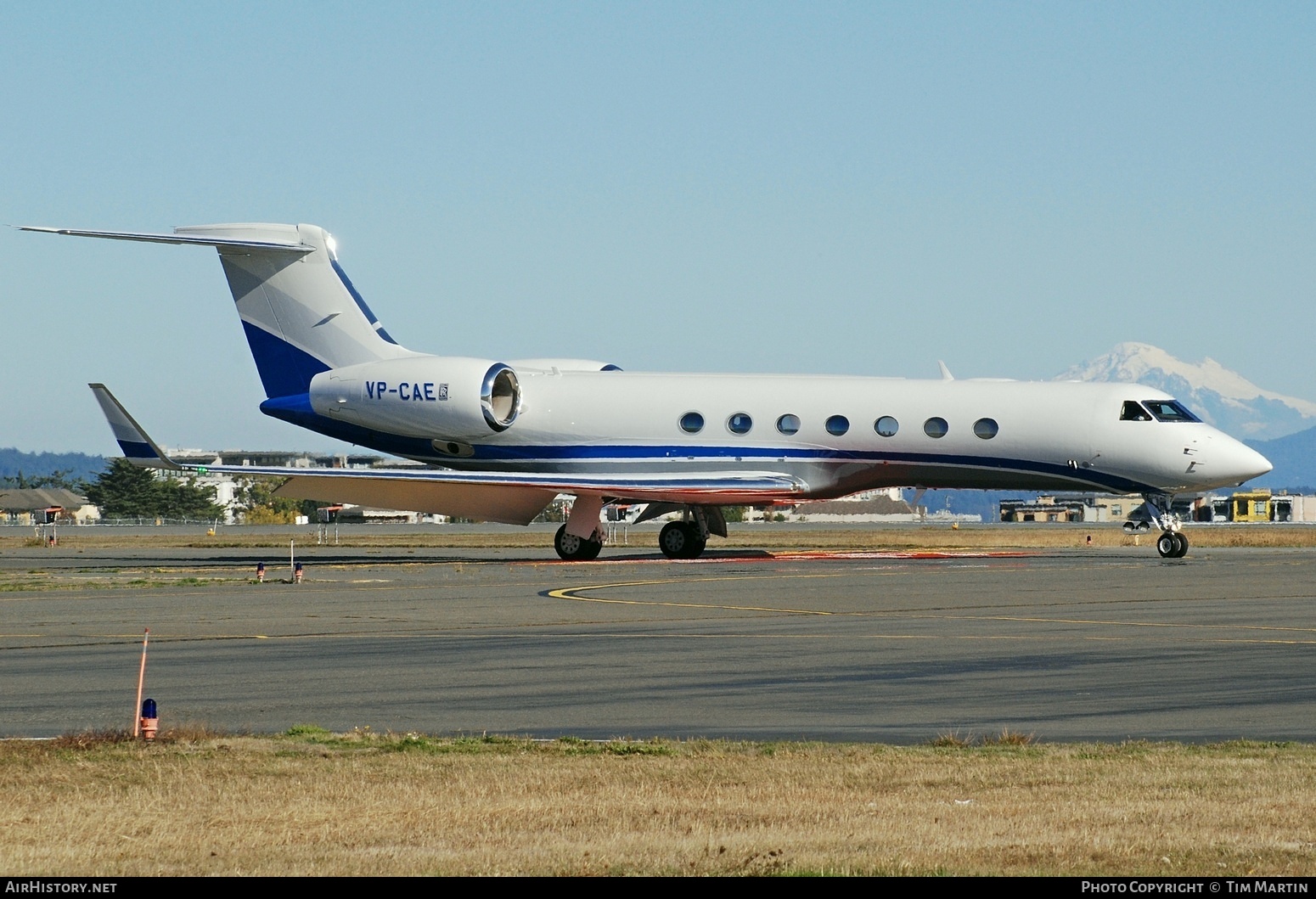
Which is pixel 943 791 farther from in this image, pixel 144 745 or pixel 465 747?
pixel 144 745

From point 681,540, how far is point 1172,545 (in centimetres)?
1076

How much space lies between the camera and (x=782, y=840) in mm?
8227

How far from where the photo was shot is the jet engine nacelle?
37406 millimetres

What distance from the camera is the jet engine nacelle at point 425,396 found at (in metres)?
37.4

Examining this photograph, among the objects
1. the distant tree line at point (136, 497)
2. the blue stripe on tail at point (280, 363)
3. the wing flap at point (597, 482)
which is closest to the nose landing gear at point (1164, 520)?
the wing flap at point (597, 482)

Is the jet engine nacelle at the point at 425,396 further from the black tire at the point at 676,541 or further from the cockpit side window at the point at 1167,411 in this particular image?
the cockpit side window at the point at 1167,411

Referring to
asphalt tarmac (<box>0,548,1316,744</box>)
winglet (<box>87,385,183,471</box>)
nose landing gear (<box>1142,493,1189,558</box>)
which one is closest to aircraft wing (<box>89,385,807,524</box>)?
winglet (<box>87,385,183,471</box>)

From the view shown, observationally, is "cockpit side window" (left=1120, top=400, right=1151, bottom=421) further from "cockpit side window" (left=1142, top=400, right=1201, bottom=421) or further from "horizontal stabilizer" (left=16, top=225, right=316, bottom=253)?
"horizontal stabilizer" (left=16, top=225, right=316, bottom=253)

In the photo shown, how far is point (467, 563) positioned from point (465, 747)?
84.8ft

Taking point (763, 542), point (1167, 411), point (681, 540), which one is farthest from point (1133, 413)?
point (763, 542)

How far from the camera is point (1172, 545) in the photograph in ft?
119

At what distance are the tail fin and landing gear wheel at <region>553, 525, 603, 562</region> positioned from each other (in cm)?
582

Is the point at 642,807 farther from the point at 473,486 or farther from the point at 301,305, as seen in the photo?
the point at 301,305

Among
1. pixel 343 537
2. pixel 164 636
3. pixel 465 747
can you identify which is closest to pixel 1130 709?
pixel 465 747
